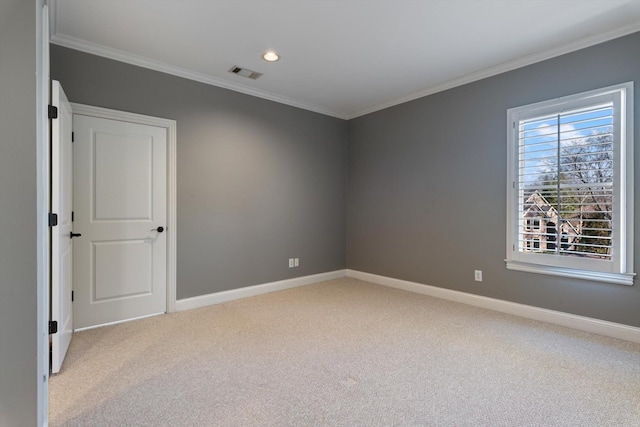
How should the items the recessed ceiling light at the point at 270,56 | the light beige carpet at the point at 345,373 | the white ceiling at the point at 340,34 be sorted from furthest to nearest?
the recessed ceiling light at the point at 270,56
the white ceiling at the point at 340,34
the light beige carpet at the point at 345,373

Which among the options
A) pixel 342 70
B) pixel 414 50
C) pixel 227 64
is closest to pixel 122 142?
pixel 227 64

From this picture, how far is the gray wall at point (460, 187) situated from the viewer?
2.88 meters

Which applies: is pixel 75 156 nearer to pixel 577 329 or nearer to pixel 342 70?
pixel 342 70

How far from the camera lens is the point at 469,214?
3.77 m

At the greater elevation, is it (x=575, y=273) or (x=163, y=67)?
(x=163, y=67)

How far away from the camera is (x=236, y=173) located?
3990 millimetres

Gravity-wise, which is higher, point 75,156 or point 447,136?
point 447,136

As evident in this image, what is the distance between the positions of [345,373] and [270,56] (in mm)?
3001

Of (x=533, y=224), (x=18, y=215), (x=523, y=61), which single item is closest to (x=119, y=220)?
(x=18, y=215)

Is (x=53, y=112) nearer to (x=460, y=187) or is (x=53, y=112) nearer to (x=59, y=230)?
(x=59, y=230)

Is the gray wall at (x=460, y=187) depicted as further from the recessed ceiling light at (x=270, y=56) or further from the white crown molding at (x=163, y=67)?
the recessed ceiling light at (x=270, y=56)

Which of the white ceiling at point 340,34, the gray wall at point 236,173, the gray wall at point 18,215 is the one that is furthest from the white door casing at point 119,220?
the gray wall at point 18,215

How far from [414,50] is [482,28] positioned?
61cm

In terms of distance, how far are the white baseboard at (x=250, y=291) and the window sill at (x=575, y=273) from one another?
101 inches
